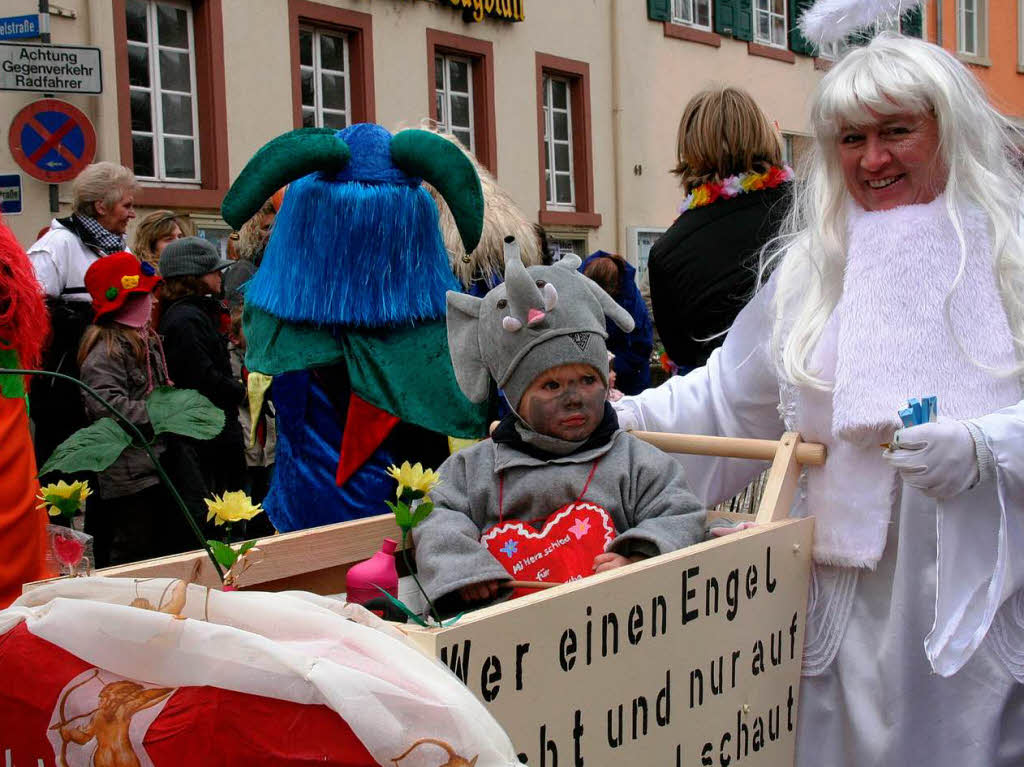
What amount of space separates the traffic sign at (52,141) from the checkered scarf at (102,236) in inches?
79.1

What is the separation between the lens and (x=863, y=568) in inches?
92.9

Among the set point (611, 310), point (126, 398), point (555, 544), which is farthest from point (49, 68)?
point (555, 544)

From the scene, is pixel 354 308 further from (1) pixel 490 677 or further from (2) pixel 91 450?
(1) pixel 490 677

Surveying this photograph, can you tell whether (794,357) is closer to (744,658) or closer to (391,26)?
(744,658)

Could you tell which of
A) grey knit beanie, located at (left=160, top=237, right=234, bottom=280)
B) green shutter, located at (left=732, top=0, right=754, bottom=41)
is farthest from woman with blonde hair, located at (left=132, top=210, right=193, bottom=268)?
green shutter, located at (left=732, top=0, right=754, bottom=41)

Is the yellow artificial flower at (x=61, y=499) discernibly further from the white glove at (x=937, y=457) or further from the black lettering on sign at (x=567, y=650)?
the white glove at (x=937, y=457)

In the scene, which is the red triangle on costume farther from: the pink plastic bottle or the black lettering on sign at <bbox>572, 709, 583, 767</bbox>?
the black lettering on sign at <bbox>572, 709, 583, 767</bbox>

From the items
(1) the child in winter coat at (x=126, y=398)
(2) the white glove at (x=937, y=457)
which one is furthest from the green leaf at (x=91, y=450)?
(1) the child in winter coat at (x=126, y=398)

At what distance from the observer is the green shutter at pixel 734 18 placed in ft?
50.1

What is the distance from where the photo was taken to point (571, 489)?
95.4 inches

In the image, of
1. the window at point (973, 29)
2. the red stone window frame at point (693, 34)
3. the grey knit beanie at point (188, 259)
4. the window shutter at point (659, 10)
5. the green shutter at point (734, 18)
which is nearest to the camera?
the grey knit beanie at point (188, 259)

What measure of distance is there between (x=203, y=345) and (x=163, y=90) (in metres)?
5.34

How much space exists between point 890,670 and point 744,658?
310 millimetres

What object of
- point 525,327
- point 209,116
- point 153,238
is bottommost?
point 525,327
